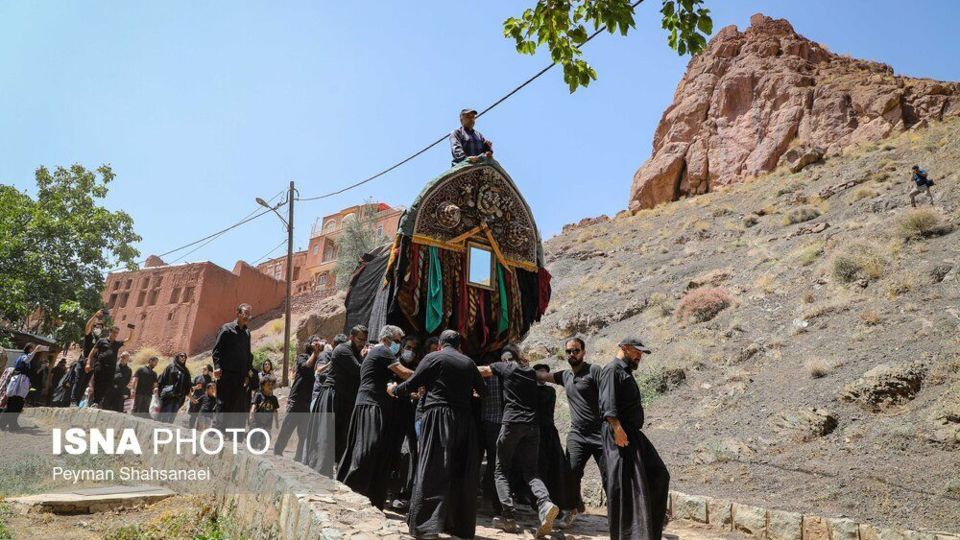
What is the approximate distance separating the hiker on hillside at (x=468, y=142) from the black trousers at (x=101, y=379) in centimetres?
804

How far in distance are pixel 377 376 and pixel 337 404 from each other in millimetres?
1192

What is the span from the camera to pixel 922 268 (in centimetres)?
1465

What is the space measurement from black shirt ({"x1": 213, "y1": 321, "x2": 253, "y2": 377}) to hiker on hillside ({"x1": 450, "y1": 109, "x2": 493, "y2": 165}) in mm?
3828

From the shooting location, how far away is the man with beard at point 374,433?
5695 mm

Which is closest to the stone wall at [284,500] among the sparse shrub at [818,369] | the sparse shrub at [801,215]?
the sparse shrub at [818,369]

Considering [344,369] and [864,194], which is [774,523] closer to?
[344,369]

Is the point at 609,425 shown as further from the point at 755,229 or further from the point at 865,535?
the point at 755,229

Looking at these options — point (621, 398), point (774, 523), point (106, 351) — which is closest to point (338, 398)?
point (621, 398)

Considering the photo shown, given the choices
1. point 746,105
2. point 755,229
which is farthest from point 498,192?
point 746,105

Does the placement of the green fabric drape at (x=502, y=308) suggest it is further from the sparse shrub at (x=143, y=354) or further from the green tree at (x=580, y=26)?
the sparse shrub at (x=143, y=354)

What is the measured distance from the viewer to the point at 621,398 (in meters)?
5.18

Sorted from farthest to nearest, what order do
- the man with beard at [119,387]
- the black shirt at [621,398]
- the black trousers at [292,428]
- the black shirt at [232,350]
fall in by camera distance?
1. the man with beard at [119,387]
2. the black shirt at [232,350]
3. the black trousers at [292,428]
4. the black shirt at [621,398]

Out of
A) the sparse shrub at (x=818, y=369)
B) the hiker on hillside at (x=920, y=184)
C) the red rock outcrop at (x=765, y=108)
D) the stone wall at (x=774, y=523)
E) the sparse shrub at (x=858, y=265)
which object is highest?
the red rock outcrop at (x=765, y=108)

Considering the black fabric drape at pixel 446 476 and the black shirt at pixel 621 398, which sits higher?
the black shirt at pixel 621 398
